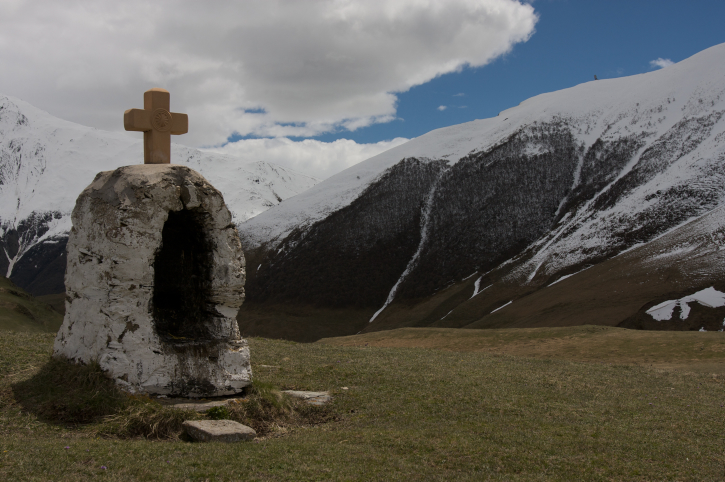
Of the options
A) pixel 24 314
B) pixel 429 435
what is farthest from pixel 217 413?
pixel 24 314

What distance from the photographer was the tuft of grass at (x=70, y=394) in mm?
10047

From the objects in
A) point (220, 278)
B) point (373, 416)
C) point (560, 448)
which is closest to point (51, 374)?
point (220, 278)

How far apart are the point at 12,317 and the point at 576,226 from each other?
6401 centimetres

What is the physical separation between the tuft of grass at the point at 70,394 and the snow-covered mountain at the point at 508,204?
179ft

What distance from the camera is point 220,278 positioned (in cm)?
Result: 1235

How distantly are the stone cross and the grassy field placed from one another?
537cm

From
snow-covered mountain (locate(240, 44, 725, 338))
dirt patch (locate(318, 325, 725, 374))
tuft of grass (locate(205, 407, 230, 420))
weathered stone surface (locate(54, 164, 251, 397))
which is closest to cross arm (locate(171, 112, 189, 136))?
weathered stone surface (locate(54, 164, 251, 397))

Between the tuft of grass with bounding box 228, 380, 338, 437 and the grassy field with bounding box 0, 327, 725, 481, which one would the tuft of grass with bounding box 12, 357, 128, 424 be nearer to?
the grassy field with bounding box 0, 327, 725, 481

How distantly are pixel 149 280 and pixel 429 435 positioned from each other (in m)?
6.39

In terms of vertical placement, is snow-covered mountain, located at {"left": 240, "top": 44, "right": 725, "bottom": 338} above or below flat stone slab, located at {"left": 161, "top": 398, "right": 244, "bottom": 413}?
above

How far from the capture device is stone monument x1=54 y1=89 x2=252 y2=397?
11086 mm

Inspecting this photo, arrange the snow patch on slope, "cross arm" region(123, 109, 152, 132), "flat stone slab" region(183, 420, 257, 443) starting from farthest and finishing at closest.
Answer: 1. the snow patch on slope
2. "cross arm" region(123, 109, 152, 132)
3. "flat stone slab" region(183, 420, 257, 443)

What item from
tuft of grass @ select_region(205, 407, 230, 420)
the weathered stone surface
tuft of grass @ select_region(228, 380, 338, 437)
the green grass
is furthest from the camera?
the green grass

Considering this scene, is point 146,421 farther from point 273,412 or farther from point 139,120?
point 139,120
